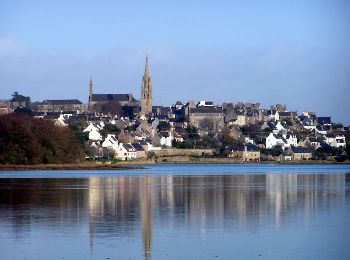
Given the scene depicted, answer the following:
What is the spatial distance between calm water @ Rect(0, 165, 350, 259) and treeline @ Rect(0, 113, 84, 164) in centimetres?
2839

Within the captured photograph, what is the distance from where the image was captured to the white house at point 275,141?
381ft

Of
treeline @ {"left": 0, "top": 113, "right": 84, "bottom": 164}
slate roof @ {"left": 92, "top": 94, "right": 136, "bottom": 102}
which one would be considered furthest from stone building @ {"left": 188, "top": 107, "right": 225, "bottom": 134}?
treeline @ {"left": 0, "top": 113, "right": 84, "bottom": 164}

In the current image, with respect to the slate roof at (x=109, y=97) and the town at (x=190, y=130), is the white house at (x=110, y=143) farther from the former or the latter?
the slate roof at (x=109, y=97)

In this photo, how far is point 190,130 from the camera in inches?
4973

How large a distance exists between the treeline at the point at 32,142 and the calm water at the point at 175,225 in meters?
28.4

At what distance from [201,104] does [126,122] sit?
27.7m

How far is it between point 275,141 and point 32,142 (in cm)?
5704

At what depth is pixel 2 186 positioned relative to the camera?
41125 millimetres

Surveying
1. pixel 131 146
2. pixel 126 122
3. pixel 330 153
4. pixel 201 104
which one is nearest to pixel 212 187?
pixel 131 146

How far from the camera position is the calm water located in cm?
1828

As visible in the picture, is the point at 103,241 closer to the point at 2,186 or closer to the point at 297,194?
the point at 297,194

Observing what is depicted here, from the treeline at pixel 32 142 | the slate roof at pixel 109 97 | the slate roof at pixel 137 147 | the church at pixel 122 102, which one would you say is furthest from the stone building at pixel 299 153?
the slate roof at pixel 109 97

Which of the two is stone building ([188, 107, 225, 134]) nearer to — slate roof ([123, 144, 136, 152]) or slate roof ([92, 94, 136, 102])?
slate roof ([92, 94, 136, 102])

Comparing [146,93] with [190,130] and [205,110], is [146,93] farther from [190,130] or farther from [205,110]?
[190,130]
